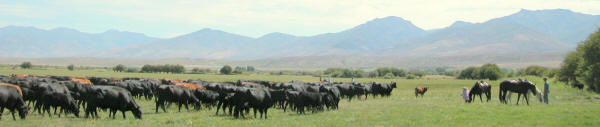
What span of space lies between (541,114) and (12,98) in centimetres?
1775

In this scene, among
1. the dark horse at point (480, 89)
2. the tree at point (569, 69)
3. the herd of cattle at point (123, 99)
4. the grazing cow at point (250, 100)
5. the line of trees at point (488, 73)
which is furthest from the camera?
the line of trees at point (488, 73)

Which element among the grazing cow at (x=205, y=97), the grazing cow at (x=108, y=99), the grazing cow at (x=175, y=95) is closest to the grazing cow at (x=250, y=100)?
the grazing cow at (x=108, y=99)

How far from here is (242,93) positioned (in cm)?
1842

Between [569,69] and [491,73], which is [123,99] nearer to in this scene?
[569,69]

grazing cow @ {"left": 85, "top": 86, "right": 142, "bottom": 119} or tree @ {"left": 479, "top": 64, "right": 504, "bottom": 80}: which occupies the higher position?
tree @ {"left": 479, "top": 64, "right": 504, "bottom": 80}

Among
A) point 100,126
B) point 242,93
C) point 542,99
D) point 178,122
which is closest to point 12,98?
point 100,126

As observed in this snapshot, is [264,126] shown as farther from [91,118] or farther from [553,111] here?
[553,111]

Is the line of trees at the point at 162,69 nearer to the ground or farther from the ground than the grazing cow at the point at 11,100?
farther from the ground

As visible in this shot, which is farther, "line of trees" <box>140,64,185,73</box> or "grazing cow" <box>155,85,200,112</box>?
"line of trees" <box>140,64,185,73</box>

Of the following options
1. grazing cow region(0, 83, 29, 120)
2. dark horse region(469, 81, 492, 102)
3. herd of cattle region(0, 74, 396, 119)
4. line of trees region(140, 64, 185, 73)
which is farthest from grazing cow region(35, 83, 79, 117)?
line of trees region(140, 64, 185, 73)

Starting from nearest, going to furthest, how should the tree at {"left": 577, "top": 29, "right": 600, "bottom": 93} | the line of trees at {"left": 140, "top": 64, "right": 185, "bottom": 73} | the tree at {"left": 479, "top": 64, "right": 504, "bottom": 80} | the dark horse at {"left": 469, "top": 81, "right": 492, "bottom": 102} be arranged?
the dark horse at {"left": 469, "top": 81, "right": 492, "bottom": 102} → the tree at {"left": 577, "top": 29, "right": 600, "bottom": 93} → the tree at {"left": 479, "top": 64, "right": 504, "bottom": 80} → the line of trees at {"left": 140, "top": 64, "right": 185, "bottom": 73}

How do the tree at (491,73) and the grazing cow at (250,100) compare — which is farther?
the tree at (491,73)

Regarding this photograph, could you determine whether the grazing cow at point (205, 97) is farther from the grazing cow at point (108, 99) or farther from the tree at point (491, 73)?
the tree at point (491, 73)

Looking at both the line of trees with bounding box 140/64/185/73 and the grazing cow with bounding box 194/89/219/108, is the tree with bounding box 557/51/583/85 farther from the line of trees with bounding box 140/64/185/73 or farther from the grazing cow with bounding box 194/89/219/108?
the line of trees with bounding box 140/64/185/73
